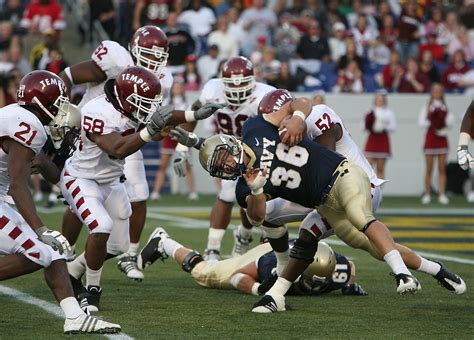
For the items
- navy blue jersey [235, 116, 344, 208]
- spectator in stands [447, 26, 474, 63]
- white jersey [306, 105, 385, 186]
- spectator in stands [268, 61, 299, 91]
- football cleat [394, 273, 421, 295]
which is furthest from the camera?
spectator in stands [447, 26, 474, 63]

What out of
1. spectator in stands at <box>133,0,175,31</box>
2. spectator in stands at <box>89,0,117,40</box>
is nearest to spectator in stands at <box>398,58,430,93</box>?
spectator in stands at <box>133,0,175,31</box>

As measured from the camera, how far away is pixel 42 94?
18.6 feet

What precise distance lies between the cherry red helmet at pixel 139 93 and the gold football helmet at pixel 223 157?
19.9 inches

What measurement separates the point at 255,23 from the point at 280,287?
11552mm

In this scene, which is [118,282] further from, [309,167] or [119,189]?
[309,167]

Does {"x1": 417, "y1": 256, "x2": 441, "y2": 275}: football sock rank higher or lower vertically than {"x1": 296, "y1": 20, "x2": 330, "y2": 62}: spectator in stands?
higher

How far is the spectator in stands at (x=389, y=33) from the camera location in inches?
705

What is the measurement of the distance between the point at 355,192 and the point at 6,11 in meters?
12.4

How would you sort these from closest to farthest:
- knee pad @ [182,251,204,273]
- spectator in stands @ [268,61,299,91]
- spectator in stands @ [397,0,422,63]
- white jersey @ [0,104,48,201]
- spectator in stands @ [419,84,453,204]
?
white jersey @ [0,104,48,201]
knee pad @ [182,251,204,273]
spectator in stands @ [419,84,453,204]
spectator in stands @ [268,61,299,91]
spectator in stands @ [397,0,422,63]

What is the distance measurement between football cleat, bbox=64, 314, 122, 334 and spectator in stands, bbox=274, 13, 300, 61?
11.8 meters

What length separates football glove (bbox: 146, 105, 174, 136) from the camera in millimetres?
5664

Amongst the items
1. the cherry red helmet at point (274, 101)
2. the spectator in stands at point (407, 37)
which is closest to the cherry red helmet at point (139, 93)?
the cherry red helmet at point (274, 101)

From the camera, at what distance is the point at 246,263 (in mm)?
7156

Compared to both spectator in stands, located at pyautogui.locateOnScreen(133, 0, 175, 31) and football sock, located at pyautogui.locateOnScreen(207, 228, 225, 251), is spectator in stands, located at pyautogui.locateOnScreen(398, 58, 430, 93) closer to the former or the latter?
spectator in stands, located at pyautogui.locateOnScreen(133, 0, 175, 31)
